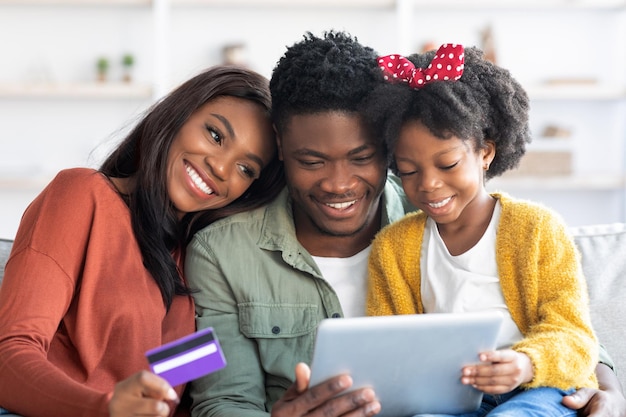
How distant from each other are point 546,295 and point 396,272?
311 mm

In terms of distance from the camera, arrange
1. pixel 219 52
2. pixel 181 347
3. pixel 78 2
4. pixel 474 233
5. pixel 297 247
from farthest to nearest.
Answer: pixel 219 52 → pixel 78 2 → pixel 297 247 → pixel 474 233 → pixel 181 347

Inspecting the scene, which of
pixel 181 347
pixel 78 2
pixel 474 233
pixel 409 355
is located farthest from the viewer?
pixel 78 2

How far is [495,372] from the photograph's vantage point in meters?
1.38

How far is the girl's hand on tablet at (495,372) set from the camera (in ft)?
4.53

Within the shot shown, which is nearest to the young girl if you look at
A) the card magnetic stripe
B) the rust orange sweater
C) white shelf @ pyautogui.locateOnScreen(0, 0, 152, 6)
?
the rust orange sweater

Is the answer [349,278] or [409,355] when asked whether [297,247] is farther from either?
[409,355]

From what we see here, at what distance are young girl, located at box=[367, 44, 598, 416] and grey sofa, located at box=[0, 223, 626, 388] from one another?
1.13 ft

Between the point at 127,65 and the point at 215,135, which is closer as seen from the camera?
the point at 215,135

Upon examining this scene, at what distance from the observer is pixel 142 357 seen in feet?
5.32

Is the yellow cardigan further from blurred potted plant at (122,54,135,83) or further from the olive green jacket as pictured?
blurred potted plant at (122,54,135,83)

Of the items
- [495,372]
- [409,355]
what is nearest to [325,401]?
[409,355]

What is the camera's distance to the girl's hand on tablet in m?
1.38

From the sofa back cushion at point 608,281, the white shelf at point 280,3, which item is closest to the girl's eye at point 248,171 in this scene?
the sofa back cushion at point 608,281

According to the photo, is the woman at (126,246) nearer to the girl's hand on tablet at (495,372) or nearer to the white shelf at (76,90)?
the girl's hand on tablet at (495,372)
